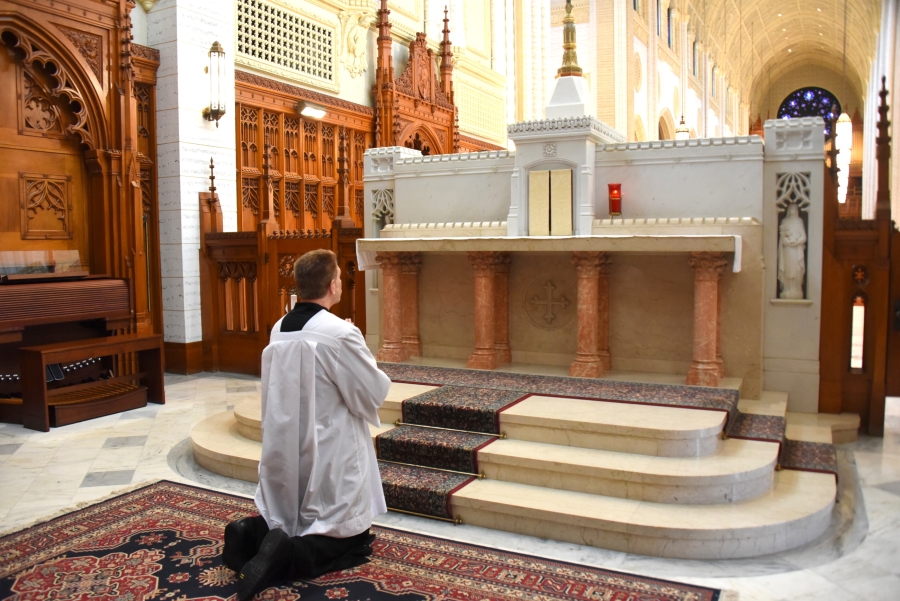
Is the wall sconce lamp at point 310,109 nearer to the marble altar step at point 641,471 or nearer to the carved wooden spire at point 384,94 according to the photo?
the carved wooden spire at point 384,94

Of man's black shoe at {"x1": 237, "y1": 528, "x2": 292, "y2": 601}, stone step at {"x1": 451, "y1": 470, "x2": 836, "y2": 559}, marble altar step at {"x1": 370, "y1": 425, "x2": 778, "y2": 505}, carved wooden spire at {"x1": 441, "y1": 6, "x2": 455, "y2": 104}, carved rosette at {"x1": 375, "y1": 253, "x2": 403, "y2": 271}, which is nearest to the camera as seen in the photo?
man's black shoe at {"x1": 237, "y1": 528, "x2": 292, "y2": 601}

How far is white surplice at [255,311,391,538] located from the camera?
3285mm

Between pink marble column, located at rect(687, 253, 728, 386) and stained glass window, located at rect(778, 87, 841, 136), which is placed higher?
stained glass window, located at rect(778, 87, 841, 136)

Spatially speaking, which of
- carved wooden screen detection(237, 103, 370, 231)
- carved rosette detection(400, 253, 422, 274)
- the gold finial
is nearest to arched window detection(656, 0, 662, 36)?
carved wooden screen detection(237, 103, 370, 231)

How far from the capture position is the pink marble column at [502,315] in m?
6.39

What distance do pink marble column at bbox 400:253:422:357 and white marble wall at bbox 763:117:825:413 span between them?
297 cm

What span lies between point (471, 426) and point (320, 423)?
1.64 meters

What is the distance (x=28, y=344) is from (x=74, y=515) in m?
3.38

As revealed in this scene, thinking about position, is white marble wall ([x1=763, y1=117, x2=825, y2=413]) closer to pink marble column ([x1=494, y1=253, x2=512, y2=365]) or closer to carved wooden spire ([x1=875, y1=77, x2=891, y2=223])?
carved wooden spire ([x1=875, y1=77, x2=891, y2=223])

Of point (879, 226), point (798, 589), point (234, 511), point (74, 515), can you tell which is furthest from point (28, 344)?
point (879, 226)

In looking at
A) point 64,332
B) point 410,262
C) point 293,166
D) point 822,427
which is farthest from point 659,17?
point 64,332

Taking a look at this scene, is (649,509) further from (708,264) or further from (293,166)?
(293,166)

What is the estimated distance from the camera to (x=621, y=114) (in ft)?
63.7

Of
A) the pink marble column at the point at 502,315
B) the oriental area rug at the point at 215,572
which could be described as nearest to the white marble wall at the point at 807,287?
the pink marble column at the point at 502,315
